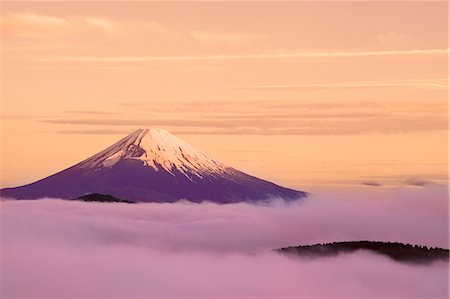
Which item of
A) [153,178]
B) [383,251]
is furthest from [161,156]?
[383,251]

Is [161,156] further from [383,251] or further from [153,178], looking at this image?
[383,251]

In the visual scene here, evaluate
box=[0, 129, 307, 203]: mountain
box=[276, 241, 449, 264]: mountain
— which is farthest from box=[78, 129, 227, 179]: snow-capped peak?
box=[276, 241, 449, 264]: mountain

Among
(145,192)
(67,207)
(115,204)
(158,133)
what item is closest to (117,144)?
(158,133)

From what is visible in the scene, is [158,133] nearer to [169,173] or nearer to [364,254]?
[169,173]

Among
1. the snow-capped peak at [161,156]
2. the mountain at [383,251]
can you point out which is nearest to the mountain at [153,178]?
the snow-capped peak at [161,156]

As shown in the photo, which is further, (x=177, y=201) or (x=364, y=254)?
(x=177, y=201)

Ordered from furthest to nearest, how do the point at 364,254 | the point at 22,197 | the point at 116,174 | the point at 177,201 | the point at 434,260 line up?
the point at 116,174 < the point at 177,201 < the point at 22,197 < the point at 364,254 < the point at 434,260

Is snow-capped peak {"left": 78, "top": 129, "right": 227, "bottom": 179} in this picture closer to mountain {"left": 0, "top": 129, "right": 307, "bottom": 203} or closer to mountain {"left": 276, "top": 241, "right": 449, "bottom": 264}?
mountain {"left": 0, "top": 129, "right": 307, "bottom": 203}
